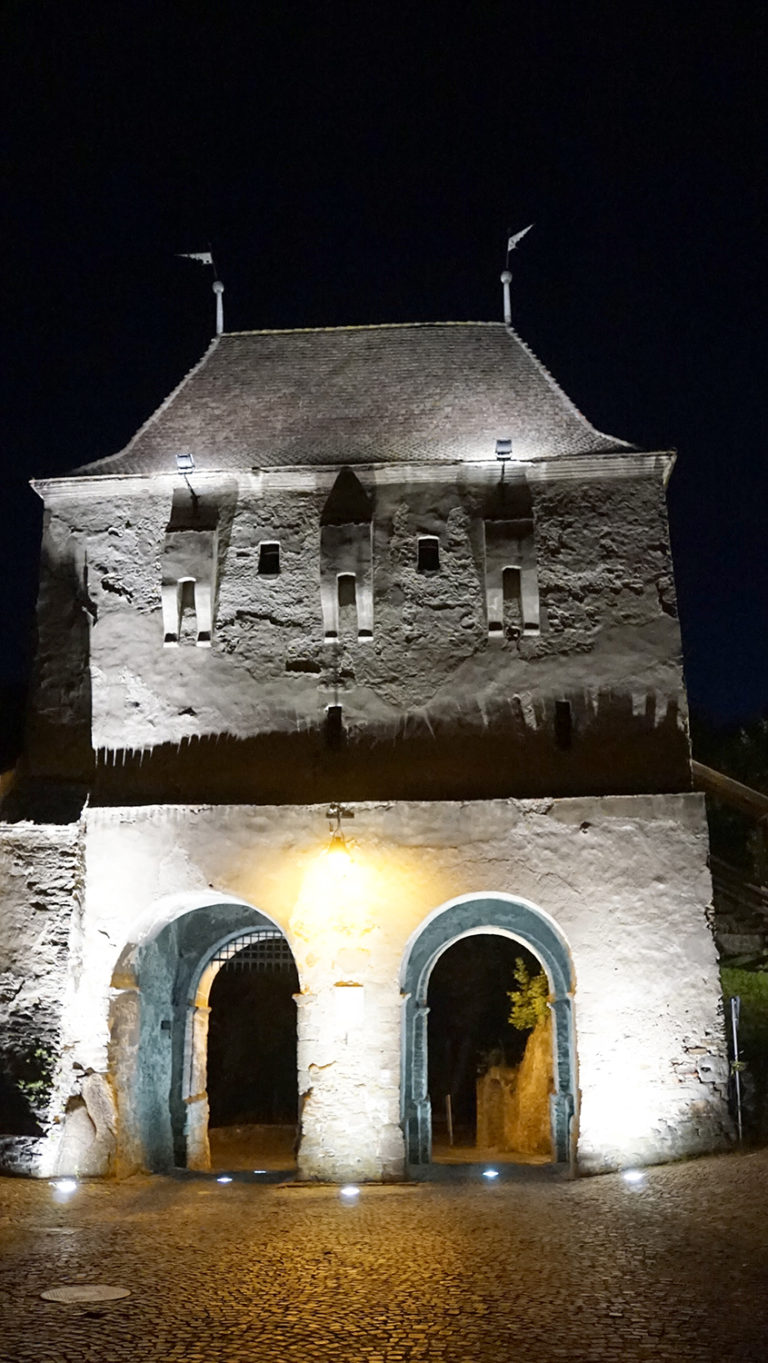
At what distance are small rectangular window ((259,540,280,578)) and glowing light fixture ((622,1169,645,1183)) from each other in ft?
27.7

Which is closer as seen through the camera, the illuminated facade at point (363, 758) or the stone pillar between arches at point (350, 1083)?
the stone pillar between arches at point (350, 1083)

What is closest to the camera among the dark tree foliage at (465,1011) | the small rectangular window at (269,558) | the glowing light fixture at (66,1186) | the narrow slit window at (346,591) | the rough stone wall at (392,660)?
the glowing light fixture at (66,1186)

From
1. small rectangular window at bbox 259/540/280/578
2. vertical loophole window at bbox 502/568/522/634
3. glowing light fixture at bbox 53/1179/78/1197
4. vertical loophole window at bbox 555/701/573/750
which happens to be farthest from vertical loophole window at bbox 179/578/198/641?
glowing light fixture at bbox 53/1179/78/1197

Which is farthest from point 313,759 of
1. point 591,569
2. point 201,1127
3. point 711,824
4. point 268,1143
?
point 711,824

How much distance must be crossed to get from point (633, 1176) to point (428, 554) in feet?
26.0

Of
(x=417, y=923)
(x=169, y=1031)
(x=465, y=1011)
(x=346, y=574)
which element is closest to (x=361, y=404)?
(x=346, y=574)

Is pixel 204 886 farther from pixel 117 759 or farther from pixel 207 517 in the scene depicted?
pixel 207 517

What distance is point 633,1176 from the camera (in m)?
13.0

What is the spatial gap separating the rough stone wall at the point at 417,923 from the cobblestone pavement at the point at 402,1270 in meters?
0.76

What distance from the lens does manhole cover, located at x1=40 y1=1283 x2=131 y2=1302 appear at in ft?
25.9

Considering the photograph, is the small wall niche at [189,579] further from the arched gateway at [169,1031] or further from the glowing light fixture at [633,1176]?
the glowing light fixture at [633,1176]

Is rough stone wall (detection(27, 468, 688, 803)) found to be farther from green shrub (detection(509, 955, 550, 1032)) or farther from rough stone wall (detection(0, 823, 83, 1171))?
green shrub (detection(509, 955, 550, 1032))

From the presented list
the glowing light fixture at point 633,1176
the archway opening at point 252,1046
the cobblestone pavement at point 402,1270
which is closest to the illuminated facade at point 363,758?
the glowing light fixture at point 633,1176

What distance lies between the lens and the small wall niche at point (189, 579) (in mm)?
15898
